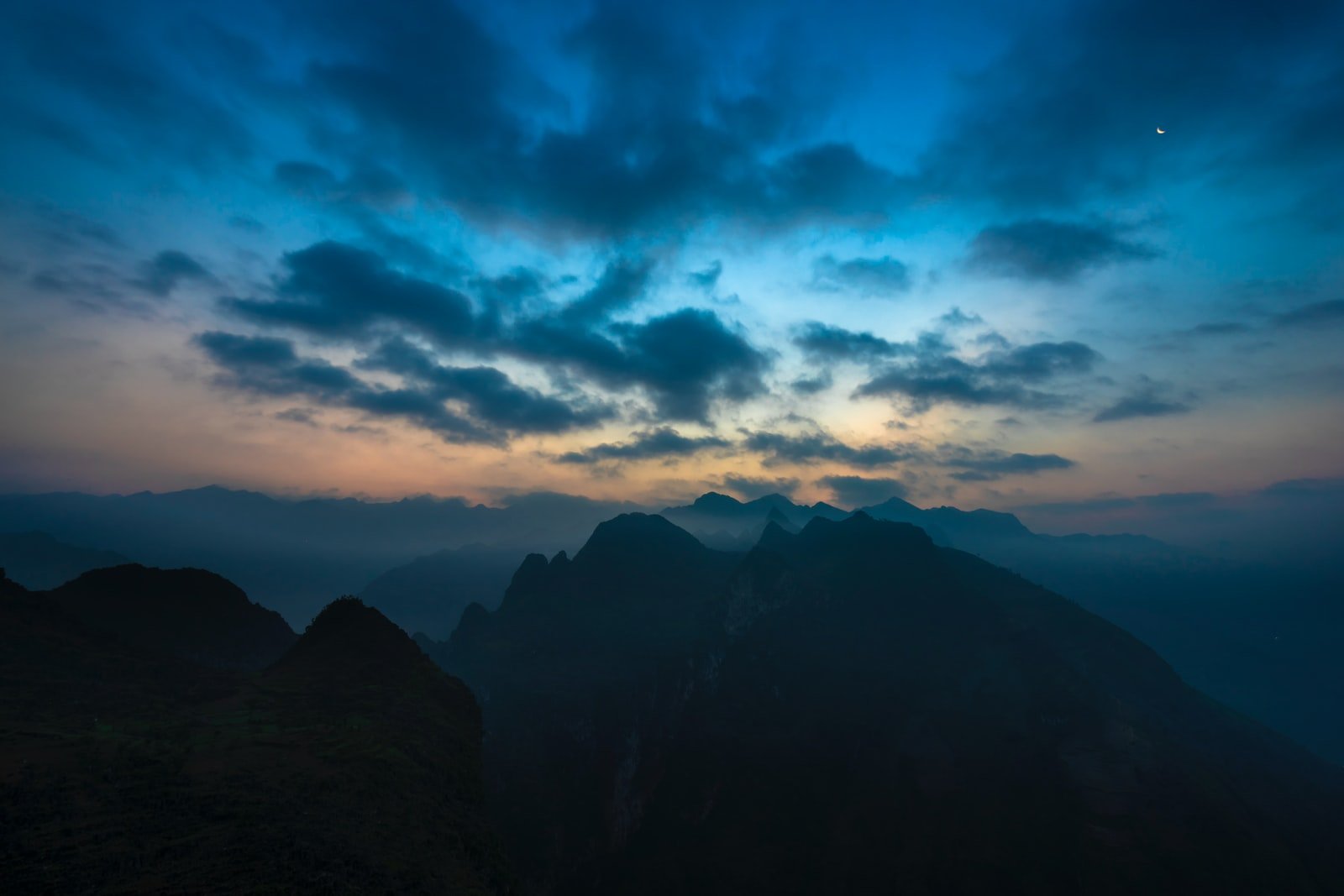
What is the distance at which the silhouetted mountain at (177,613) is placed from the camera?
308ft

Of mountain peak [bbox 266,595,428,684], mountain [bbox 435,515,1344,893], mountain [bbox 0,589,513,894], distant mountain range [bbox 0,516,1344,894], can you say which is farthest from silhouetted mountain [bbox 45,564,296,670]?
mountain [bbox 435,515,1344,893]

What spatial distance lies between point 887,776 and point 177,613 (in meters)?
159

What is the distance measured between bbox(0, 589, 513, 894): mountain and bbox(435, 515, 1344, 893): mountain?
61953mm

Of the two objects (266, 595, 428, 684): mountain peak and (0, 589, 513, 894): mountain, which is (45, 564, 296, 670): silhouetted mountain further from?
(266, 595, 428, 684): mountain peak

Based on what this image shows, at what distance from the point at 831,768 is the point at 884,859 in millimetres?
26983

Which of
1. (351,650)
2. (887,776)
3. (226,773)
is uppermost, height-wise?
(226,773)

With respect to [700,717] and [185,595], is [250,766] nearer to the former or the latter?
[185,595]

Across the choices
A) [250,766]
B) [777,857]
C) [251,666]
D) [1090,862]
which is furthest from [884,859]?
[251,666]

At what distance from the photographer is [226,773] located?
135 feet

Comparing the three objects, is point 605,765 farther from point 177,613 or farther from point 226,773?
point 226,773

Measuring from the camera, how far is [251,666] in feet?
348

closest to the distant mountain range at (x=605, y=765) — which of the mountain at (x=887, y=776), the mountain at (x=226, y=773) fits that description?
the mountain at (x=226, y=773)

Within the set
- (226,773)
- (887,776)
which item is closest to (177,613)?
(226,773)

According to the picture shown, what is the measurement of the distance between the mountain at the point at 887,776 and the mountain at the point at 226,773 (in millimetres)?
61953
